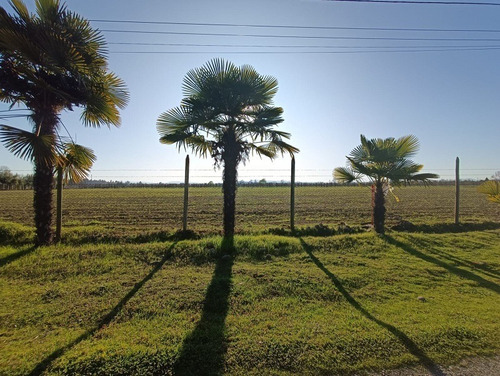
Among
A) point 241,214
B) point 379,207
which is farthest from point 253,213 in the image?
point 379,207

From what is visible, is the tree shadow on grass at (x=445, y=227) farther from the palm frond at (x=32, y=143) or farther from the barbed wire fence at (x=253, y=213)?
the palm frond at (x=32, y=143)

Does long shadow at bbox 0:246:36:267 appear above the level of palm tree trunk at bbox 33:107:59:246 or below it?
below

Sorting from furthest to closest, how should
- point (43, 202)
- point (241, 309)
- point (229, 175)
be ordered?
1. point (229, 175)
2. point (43, 202)
3. point (241, 309)

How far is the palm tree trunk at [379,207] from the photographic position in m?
8.67

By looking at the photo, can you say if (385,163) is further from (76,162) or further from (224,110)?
(76,162)

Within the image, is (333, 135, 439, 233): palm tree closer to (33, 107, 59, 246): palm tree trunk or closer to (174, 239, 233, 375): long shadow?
(174, 239, 233, 375): long shadow

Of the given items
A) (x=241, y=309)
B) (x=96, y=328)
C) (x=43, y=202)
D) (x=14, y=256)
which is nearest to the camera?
(x=96, y=328)

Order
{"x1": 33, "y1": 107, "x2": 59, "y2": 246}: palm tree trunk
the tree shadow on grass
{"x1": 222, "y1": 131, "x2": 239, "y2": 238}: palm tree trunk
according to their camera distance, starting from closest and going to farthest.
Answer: {"x1": 33, "y1": 107, "x2": 59, "y2": 246}: palm tree trunk → {"x1": 222, "y1": 131, "x2": 239, "y2": 238}: palm tree trunk → the tree shadow on grass

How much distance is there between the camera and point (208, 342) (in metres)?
2.97

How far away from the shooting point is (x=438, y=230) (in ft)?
30.4

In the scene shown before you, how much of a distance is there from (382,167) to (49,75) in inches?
357

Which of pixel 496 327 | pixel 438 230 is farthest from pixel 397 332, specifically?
pixel 438 230

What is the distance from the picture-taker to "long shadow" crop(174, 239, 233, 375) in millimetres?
2578

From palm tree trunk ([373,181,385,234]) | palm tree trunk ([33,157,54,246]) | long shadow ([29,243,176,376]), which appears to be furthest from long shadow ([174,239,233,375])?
palm tree trunk ([373,181,385,234])
